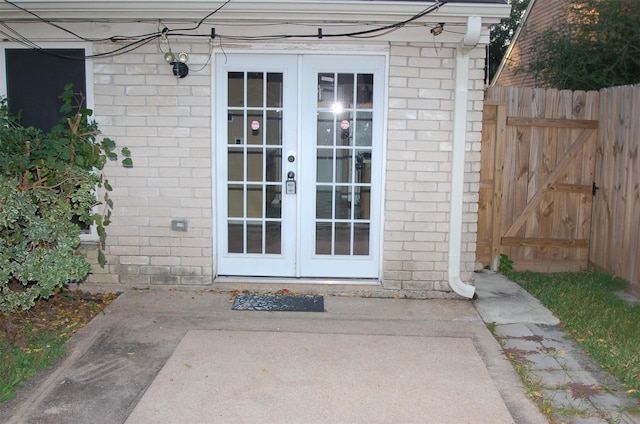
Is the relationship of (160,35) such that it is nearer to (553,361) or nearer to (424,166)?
(424,166)

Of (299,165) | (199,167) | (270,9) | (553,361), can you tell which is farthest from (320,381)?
(270,9)

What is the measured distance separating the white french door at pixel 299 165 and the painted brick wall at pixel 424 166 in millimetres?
172

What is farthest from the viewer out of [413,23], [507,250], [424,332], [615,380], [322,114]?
[507,250]

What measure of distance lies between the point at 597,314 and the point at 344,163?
9.17ft

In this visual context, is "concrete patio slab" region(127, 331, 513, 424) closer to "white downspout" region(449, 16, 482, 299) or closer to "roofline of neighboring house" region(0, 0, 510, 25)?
"white downspout" region(449, 16, 482, 299)

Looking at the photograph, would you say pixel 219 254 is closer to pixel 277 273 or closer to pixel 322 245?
pixel 277 273

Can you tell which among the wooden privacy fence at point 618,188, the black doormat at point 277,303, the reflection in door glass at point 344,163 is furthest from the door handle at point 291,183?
the wooden privacy fence at point 618,188

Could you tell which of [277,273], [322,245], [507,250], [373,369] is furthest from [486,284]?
[373,369]

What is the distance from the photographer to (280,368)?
4.20 meters

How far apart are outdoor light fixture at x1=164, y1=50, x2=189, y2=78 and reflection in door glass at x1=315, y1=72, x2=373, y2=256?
4.27 feet

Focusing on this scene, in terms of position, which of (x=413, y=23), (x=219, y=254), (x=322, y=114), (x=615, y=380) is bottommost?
(x=615, y=380)

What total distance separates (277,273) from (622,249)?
150 inches

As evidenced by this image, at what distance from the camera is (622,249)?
6.52 metres

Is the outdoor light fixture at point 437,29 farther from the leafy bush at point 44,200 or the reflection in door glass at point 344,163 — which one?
the leafy bush at point 44,200
